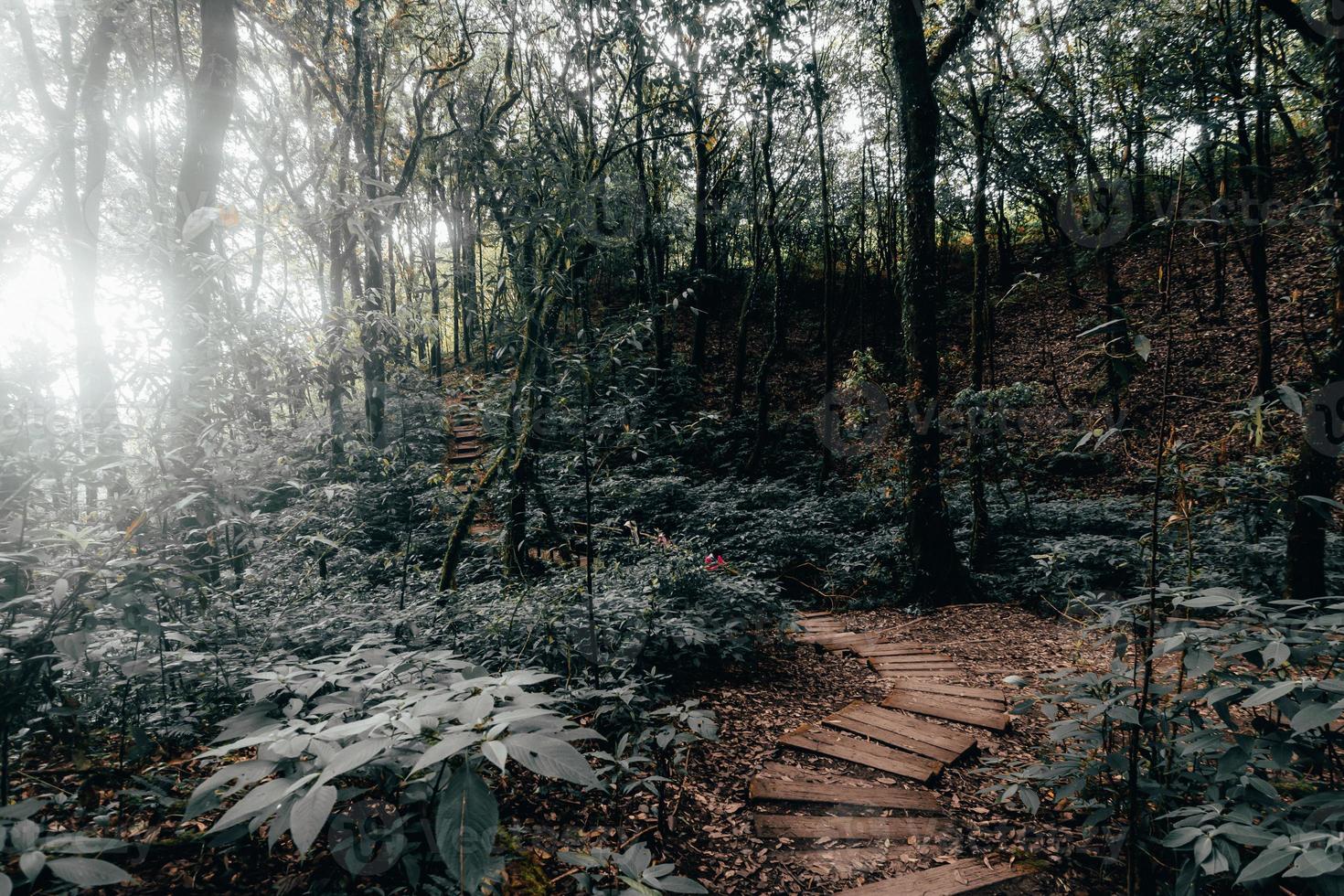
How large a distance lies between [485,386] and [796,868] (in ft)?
17.4

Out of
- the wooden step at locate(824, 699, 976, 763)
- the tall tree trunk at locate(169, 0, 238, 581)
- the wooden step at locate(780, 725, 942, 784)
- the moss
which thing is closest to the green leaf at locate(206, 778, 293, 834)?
the moss

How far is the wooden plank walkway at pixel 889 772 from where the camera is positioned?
2.32 meters

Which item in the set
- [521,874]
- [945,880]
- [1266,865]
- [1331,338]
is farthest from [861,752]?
[1331,338]

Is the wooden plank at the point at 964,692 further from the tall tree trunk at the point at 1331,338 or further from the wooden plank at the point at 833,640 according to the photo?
the tall tree trunk at the point at 1331,338

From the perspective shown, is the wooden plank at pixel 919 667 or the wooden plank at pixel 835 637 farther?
the wooden plank at pixel 835 637

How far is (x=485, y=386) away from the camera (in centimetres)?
638

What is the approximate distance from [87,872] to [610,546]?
627cm

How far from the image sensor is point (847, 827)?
2.66 meters

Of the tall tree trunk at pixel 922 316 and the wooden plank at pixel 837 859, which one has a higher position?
the tall tree trunk at pixel 922 316

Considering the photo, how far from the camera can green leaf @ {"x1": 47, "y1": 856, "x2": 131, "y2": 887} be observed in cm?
109

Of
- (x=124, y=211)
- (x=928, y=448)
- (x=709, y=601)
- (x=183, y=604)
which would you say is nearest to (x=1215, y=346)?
(x=928, y=448)

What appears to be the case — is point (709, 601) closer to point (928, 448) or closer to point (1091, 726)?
point (1091, 726)

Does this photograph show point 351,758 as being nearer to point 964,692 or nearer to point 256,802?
point 256,802

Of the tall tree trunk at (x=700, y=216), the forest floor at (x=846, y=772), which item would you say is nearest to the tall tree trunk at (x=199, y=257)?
the forest floor at (x=846, y=772)
